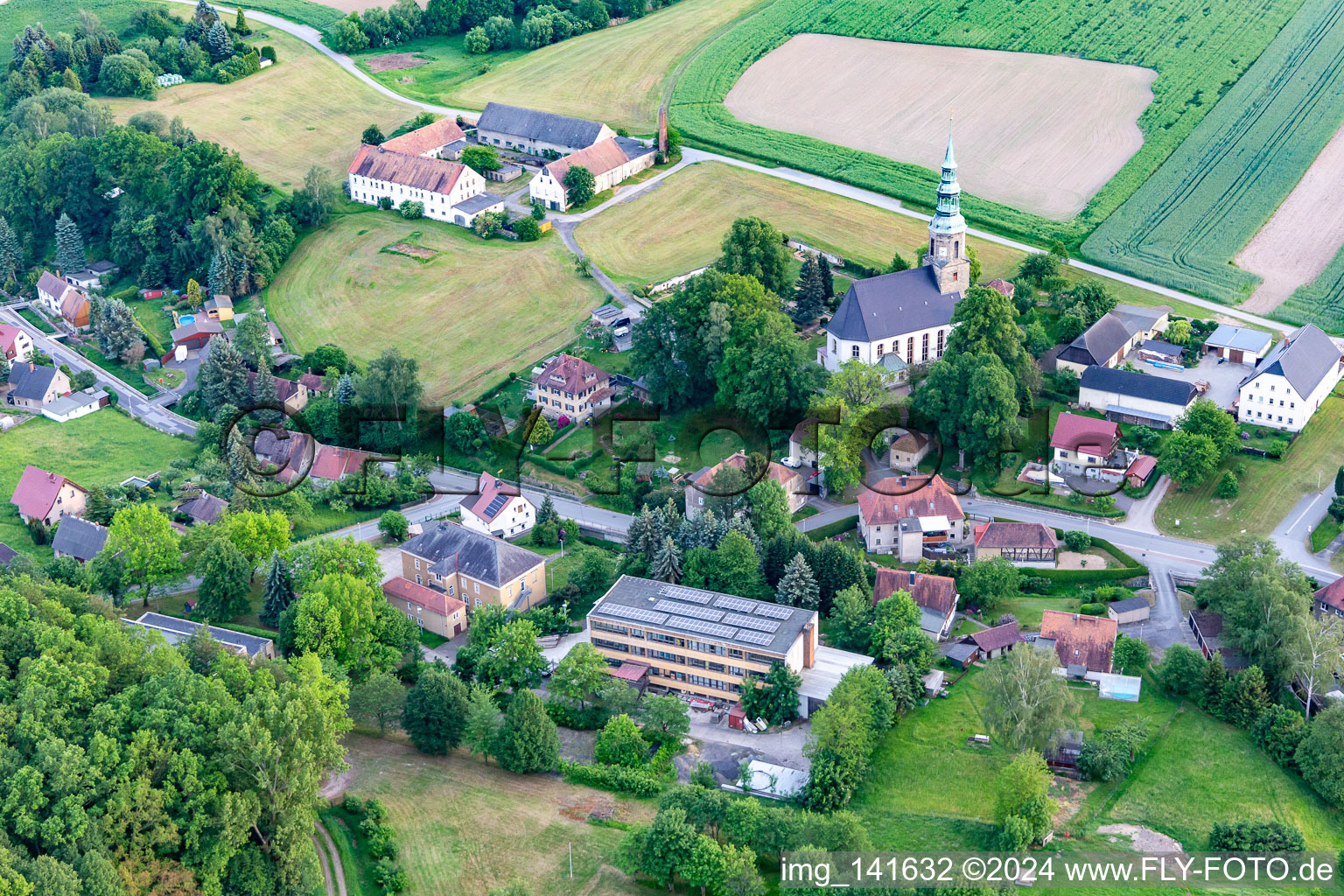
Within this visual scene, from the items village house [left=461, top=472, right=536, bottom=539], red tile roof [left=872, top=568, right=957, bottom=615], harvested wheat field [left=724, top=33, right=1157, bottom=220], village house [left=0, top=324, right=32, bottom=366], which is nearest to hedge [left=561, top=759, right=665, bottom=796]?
red tile roof [left=872, top=568, right=957, bottom=615]

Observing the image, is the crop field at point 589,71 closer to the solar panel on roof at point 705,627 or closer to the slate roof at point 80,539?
the slate roof at point 80,539

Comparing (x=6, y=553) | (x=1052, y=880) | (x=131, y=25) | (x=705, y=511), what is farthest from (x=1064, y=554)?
(x=131, y=25)

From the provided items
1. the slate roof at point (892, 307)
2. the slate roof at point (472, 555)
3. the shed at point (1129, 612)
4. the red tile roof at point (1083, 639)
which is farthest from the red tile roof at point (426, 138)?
the red tile roof at point (1083, 639)

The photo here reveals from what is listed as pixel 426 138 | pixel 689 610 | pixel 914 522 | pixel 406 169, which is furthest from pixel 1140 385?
pixel 426 138

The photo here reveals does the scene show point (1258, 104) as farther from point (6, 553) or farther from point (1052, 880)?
point (6, 553)

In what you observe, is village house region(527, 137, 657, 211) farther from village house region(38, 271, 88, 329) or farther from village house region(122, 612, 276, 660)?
village house region(122, 612, 276, 660)
